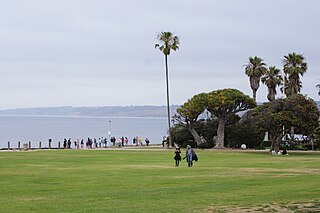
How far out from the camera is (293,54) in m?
85.5

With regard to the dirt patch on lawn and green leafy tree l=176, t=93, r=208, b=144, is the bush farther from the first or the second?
the dirt patch on lawn

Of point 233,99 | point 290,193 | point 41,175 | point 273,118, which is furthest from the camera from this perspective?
point 233,99

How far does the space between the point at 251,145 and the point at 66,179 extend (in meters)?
50.3

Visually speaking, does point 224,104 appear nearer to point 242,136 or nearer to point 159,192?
point 242,136

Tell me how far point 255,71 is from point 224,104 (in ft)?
59.1

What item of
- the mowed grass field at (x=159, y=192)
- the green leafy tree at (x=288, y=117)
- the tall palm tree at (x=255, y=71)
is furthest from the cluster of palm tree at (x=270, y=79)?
the mowed grass field at (x=159, y=192)

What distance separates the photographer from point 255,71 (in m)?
91.1

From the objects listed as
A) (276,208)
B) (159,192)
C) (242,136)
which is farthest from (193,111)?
(276,208)

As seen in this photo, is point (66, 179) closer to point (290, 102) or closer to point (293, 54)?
point (290, 102)

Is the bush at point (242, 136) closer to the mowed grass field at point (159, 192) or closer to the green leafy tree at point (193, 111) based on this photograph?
the green leafy tree at point (193, 111)

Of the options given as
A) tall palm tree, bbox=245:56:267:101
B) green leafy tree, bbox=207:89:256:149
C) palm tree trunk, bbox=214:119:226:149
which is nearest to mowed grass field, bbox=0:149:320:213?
green leafy tree, bbox=207:89:256:149

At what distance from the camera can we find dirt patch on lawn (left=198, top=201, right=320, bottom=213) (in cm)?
1855

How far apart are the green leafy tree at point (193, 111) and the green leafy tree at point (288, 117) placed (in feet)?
39.1

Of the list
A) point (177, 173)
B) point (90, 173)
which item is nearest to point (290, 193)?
point (177, 173)
